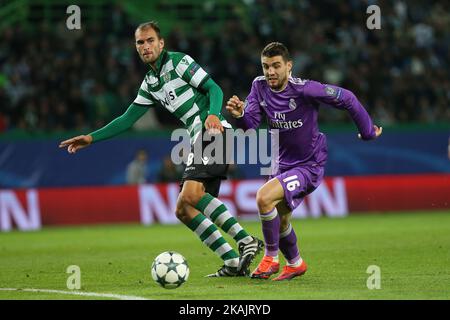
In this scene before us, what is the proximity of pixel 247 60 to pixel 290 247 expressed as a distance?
11.7m

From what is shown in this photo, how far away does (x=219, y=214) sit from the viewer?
376 inches

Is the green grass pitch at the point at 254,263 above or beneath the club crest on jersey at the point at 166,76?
beneath

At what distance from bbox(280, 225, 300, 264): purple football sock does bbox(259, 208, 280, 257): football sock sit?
18 cm

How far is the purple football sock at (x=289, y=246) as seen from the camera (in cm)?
922

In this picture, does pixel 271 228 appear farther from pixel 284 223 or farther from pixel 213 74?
pixel 213 74

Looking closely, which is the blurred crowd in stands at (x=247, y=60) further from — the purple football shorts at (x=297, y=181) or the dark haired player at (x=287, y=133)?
the purple football shorts at (x=297, y=181)

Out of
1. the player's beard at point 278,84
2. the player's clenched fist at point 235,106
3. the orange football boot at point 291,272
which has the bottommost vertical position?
the orange football boot at point 291,272

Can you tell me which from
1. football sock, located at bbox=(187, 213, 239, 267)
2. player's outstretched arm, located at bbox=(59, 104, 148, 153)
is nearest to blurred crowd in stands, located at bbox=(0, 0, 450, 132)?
player's outstretched arm, located at bbox=(59, 104, 148, 153)

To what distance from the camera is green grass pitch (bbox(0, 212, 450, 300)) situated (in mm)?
8117

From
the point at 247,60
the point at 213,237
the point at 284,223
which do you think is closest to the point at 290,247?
the point at 284,223

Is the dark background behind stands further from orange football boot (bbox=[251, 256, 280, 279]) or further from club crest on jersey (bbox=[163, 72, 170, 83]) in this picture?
orange football boot (bbox=[251, 256, 280, 279])

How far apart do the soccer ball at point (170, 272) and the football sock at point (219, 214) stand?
1.20m

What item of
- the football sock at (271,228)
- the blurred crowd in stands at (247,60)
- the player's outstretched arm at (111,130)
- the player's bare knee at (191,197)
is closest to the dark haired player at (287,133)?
the football sock at (271,228)
